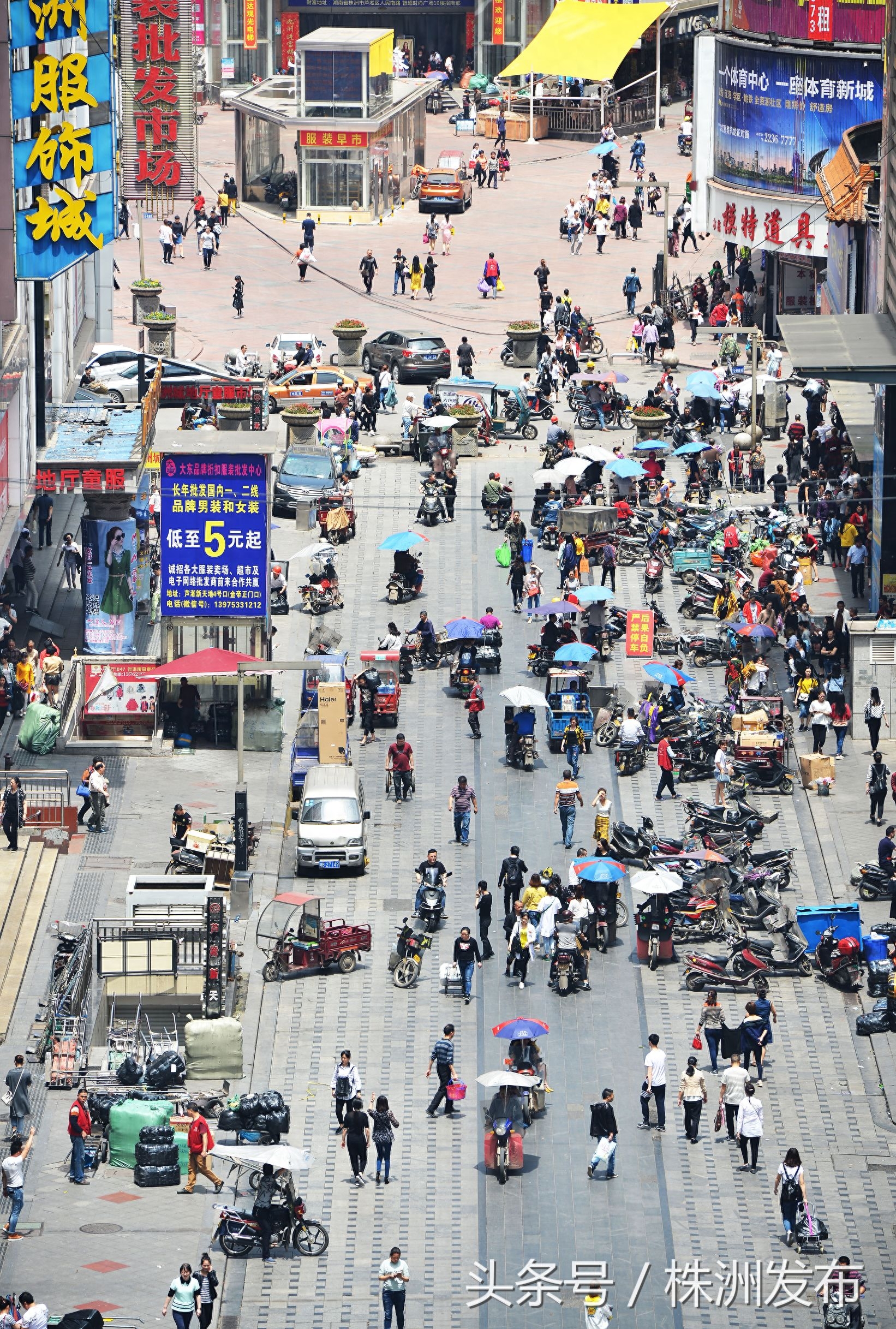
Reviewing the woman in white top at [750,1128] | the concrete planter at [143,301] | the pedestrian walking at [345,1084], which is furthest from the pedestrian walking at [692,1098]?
the concrete planter at [143,301]

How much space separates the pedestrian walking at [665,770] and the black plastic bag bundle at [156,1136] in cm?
1631

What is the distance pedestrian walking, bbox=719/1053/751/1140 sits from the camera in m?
39.8

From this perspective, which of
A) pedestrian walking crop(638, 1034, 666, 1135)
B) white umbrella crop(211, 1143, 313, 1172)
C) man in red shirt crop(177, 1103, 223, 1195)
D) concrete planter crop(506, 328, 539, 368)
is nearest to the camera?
white umbrella crop(211, 1143, 313, 1172)

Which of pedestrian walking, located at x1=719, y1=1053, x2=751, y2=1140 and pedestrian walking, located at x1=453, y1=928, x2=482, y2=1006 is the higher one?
pedestrian walking, located at x1=453, y1=928, x2=482, y2=1006

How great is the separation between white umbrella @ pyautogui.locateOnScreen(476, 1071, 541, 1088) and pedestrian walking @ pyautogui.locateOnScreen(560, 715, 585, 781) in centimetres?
1319

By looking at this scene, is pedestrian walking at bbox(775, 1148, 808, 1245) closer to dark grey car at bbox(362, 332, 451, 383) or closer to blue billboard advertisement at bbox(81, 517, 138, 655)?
blue billboard advertisement at bbox(81, 517, 138, 655)

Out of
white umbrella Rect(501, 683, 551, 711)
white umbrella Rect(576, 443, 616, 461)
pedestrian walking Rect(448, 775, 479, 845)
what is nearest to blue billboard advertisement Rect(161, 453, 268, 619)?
white umbrella Rect(501, 683, 551, 711)

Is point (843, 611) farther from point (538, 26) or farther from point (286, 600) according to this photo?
point (538, 26)

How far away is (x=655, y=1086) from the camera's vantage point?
40219 millimetres

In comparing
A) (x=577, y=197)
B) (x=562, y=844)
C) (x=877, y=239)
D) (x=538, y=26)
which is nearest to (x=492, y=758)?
(x=562, y=844)

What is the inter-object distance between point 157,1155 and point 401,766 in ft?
48.8

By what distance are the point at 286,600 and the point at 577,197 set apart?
2092 inches

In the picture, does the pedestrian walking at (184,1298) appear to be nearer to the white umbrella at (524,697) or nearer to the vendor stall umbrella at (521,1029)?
the vendor stall umbrella at (521,1029)

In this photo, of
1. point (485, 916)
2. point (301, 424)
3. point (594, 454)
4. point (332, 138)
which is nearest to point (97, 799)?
point (485, 916)
